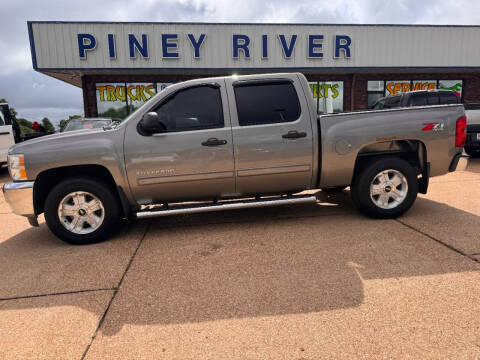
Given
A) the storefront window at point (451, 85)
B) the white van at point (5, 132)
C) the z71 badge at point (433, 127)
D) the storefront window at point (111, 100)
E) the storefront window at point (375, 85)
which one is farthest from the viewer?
the storefront window at point (451, 85)

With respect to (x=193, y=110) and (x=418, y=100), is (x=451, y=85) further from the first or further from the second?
(x=193, y=110)

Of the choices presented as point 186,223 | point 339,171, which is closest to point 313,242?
point 339,171

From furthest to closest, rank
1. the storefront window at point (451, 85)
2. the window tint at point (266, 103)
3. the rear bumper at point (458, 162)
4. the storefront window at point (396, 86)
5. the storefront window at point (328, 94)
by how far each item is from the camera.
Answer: the storefront window at point (451, 85) → the storefront window at point (396, 86) → the storefront window at point (328, 94) → the rear bumper at point (458, 162) → the window tint at point (266, 103)

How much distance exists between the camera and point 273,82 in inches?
165

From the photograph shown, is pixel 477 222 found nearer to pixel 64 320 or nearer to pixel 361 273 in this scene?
pixel 361 273

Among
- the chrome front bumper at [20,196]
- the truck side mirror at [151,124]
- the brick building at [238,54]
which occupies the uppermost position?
the brick building at [238,54]

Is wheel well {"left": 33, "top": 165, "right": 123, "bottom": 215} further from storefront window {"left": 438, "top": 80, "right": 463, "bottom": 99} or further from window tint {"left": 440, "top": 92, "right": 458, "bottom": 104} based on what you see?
storefront window {"left": 438, "top": 80, "right": 463, "bottom": 99}

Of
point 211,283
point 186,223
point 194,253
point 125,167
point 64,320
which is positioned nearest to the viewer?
point 64,320

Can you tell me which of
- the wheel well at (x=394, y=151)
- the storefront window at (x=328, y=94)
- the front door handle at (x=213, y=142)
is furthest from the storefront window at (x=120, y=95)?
the wheel well at (x=394, y=151)

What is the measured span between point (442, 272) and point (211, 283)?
2.09 m

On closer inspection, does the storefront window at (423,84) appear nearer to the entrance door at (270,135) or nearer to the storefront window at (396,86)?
the storefront window at (396,86)

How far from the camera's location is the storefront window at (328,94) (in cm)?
1614

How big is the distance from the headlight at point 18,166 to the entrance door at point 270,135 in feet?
8.16

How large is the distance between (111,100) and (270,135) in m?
13.4
